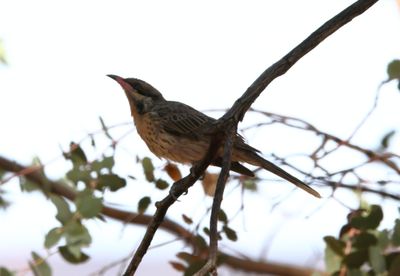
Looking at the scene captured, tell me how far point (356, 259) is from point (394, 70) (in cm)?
102

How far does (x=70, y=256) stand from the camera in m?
3.30

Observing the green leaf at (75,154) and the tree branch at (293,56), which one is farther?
the green leaf at (75,154)

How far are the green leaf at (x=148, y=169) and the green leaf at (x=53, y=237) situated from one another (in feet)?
2.04

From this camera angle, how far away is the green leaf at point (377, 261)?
111 inches

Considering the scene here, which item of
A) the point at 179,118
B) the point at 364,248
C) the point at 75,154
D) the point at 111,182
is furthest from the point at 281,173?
the point at 364,248

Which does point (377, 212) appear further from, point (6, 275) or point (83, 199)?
point (6, 275)

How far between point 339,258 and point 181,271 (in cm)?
78

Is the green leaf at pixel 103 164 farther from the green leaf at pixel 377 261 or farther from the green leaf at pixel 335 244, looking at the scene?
the green leaf at pixel 377 261

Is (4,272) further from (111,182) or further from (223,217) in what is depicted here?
(223,217)

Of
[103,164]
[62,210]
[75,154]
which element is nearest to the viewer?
[62,210]

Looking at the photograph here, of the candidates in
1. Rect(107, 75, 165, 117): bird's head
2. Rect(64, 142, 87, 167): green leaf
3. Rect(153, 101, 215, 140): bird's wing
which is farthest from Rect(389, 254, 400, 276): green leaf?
Rect(107, 75, 165, 117): bird's head

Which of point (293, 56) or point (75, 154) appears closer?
point (293, 56)

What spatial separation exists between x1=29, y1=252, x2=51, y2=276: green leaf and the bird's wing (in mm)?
1312

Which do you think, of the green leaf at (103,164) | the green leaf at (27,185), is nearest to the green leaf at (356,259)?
the green leaf at (103,164)
